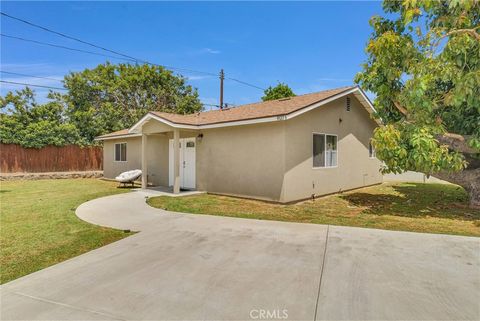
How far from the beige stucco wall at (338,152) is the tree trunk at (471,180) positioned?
3.88 meters

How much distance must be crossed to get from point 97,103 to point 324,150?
2436 cm

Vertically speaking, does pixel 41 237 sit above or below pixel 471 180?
below

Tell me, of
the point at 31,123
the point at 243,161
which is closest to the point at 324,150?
the point at 243,161

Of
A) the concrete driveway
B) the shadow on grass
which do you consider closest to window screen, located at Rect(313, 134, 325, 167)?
the shadow on grass

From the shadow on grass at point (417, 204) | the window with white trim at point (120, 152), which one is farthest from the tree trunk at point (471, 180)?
the window with white trim at point (120, 152)

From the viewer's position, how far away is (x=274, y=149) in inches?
364

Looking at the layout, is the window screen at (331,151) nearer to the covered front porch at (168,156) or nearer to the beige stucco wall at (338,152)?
the beige stucco wall at (338,152)

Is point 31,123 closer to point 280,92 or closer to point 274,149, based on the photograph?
point 274,149

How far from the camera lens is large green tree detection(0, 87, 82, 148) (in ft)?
60.9

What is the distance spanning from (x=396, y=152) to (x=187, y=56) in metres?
20.8

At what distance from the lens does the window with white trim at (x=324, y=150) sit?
10.5 m

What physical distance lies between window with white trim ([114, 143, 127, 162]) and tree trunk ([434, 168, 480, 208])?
1650 cm

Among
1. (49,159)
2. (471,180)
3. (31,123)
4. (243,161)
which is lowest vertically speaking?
(471,180)

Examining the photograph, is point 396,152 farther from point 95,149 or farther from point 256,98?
point 256,98
